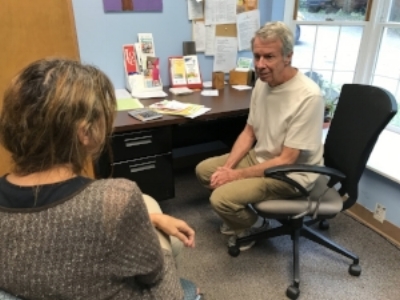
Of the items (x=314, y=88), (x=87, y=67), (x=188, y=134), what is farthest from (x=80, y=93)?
(x=188, y=134)

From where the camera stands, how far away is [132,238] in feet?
2.43

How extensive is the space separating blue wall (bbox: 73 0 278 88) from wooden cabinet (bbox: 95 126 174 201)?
28.8 inches

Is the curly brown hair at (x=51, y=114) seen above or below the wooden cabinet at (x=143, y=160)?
above

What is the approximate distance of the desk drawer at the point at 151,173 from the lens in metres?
1.83

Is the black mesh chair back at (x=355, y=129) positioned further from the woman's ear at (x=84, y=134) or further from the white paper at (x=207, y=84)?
the woman's ear at (x=84, y=134)

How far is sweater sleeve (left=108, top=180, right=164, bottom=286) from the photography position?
2.34 feet

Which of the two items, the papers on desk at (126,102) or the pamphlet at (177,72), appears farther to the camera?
the pamphlet at (177,72)

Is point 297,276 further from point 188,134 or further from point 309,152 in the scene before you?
point 188,134

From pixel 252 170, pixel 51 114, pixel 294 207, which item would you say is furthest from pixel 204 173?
pixel 51 114

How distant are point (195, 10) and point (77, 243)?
2081mm

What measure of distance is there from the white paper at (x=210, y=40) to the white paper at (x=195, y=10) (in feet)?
0.34

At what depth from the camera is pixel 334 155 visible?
1.73m

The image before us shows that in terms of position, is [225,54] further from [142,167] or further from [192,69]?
[142,167]

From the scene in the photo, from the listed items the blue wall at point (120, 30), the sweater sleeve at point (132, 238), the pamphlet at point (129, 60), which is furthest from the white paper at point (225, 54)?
the sweater sleeve at point (132, 238)
